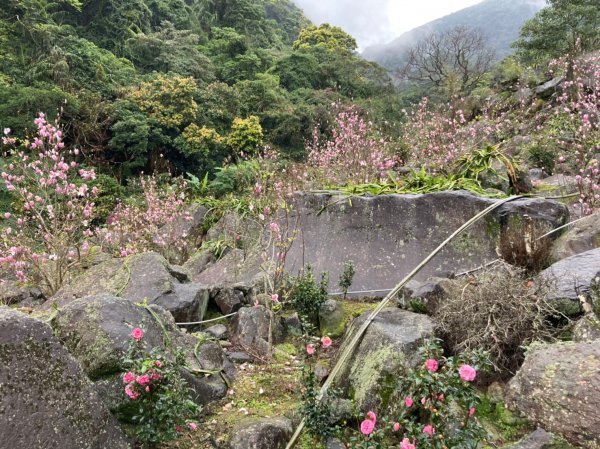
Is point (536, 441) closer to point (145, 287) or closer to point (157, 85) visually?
point (145, 287)

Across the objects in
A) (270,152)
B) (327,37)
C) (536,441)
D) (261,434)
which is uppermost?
(327,37)

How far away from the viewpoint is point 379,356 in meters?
2.37

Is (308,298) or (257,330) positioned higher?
(308,298)

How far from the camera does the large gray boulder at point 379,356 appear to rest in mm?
2258

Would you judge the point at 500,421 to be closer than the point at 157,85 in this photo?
Yes

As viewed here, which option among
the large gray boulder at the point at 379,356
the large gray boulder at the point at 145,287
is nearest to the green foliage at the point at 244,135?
the large gray boulder at the point at 145,287

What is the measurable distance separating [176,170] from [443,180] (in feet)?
55.6

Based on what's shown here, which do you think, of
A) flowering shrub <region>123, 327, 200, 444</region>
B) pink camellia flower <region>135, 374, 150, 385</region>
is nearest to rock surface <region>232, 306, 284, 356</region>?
flowering shrub <region>123, 327, 200, 444</region>

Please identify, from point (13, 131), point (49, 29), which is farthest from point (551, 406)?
point (49, 29)

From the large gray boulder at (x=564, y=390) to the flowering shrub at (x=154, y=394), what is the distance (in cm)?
155

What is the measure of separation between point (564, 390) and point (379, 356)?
0.91m

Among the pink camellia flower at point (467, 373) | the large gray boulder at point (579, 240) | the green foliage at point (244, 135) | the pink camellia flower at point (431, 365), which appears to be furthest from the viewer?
the green foliage at point (244, 135)

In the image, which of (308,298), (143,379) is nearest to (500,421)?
(308,298)

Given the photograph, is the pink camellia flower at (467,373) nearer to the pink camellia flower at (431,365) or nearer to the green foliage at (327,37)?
the pink camellia flower at (431,365)
